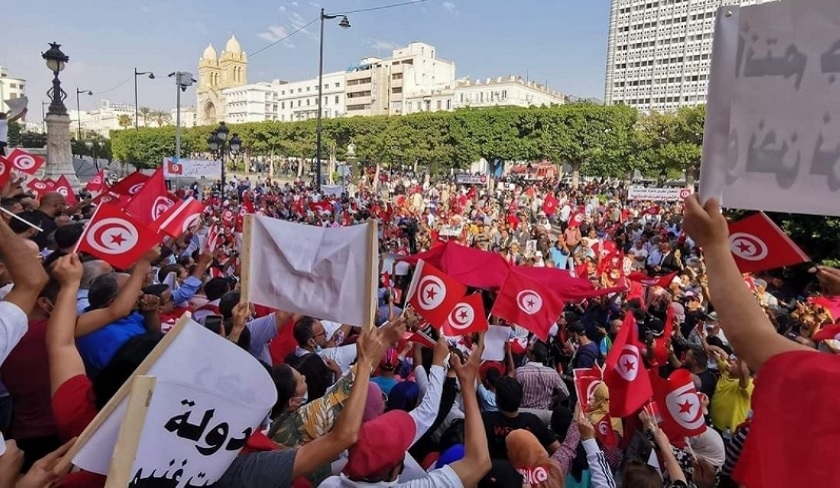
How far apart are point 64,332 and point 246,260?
143cm

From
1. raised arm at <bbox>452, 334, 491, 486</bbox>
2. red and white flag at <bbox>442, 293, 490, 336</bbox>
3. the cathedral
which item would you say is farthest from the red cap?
the cathedral

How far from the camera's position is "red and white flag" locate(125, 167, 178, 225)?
5535 millimetres

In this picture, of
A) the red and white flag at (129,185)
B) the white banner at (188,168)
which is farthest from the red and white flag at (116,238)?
the white banner at (188,168)

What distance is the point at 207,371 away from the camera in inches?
66.1

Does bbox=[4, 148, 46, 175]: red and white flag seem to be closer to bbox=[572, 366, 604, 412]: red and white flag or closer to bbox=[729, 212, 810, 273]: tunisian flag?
bbox=[572, 366, 604, 412]: red and white flag

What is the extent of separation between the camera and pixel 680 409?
3488 millimetres

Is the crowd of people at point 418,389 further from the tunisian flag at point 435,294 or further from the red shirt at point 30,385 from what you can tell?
the tunisian flag at point 435,294

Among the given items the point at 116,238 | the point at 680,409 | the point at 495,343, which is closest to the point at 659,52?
the point at 495,343

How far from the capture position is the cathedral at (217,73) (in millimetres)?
124938

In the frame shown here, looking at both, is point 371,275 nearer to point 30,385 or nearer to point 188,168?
point 30,385

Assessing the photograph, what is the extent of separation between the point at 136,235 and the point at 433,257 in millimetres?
3945

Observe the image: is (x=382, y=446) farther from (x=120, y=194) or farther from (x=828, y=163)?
(x=120, y=194)

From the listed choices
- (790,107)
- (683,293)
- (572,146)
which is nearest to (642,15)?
(572,146)

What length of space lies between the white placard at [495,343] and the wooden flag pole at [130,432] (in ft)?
12.1
